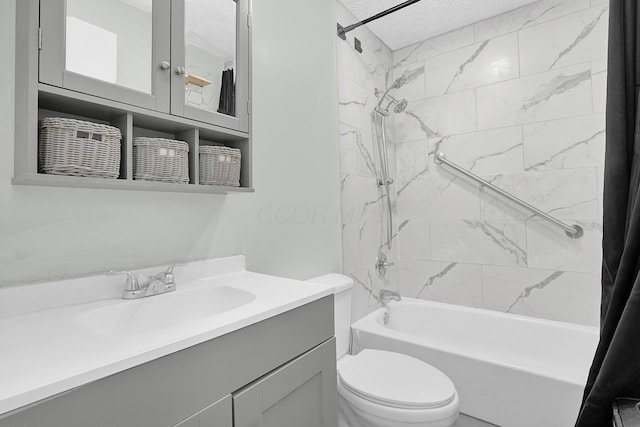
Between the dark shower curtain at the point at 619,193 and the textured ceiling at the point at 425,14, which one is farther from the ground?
the textured ceiling at the point at 425,14

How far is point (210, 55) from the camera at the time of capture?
3.86 feet

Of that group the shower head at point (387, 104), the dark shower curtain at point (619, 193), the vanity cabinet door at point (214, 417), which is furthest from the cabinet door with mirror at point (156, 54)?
the shower head at point (387, 104)

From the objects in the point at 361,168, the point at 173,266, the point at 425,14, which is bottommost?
the point at 173,266

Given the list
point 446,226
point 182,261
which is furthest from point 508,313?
point 182,261

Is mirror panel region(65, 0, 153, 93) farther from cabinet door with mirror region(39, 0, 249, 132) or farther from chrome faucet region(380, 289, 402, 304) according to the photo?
chrome faucet region(380, 289, 402, 304)

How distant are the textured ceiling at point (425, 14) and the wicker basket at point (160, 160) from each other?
1.57m

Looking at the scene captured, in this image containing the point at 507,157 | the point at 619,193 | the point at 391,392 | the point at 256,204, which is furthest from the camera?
the point at 507,157

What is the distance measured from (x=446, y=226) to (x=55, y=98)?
89.0 inches

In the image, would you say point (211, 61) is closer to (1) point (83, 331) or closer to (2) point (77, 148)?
(2) point (77, 148)

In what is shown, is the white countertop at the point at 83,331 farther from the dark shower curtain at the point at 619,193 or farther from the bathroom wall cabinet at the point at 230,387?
the dark shower curtain at the point at 619,193

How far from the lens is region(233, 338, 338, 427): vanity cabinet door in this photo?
813 millimetres

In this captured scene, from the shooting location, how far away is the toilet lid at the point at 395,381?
1.21 metres

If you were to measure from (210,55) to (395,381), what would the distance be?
1435 mm

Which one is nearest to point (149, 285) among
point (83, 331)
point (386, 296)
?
point (83, 331)
